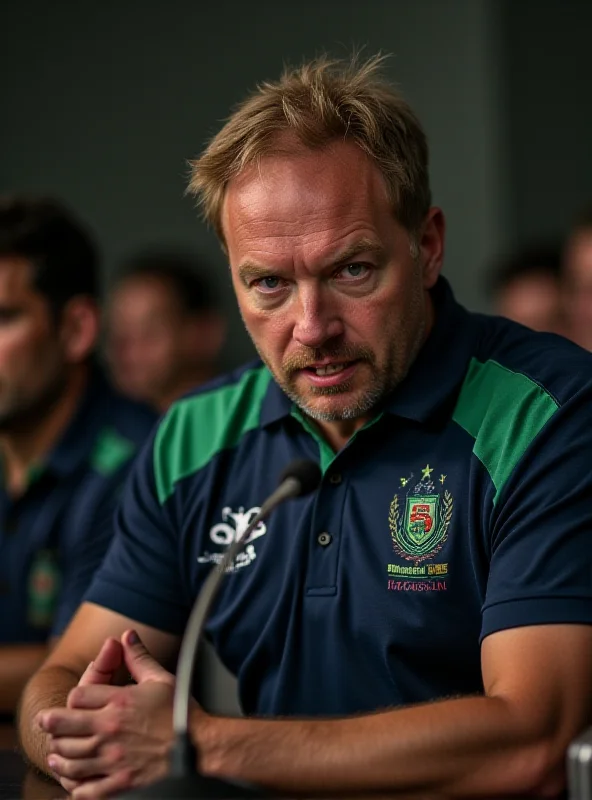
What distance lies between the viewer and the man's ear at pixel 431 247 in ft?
6.13

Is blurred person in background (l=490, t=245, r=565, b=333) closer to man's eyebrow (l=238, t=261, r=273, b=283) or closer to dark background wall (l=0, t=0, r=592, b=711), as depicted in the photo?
dark background wall (l=0, t=0, r=592, b=711)

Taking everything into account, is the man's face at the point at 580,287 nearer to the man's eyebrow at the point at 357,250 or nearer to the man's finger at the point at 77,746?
the man's eyebrow at the point at 357,250

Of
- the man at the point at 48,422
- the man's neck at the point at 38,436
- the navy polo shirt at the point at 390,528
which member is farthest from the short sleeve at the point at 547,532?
the man's neck at the point at 38,436

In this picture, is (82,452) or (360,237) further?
(82,452)

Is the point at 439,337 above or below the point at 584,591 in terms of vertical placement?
above

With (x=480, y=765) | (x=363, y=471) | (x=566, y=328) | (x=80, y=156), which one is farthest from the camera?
(x=80, y=156)

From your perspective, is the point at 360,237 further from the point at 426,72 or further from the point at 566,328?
the point at 426,72

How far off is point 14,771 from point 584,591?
787 mm

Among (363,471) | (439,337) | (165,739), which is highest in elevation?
(439,337)

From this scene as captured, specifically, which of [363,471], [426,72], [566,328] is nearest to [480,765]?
[363,471]

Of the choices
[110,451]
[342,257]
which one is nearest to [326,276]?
[342,257]

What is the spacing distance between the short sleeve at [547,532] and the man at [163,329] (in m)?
3.07

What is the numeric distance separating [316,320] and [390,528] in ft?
1.01

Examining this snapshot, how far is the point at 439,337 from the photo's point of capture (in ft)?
6.07
